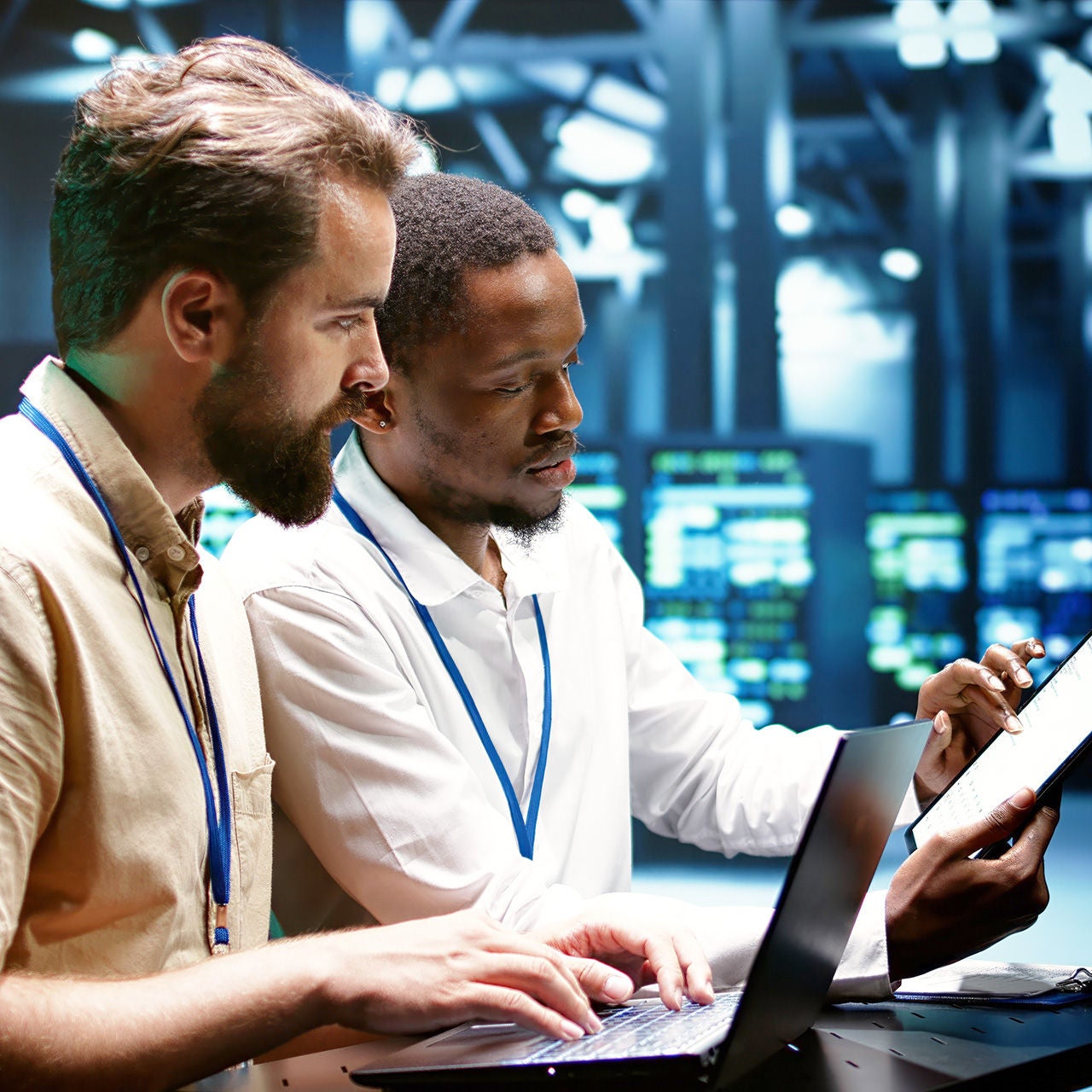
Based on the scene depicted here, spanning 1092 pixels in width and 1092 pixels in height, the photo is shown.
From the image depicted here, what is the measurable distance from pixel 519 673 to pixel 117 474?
0.66m

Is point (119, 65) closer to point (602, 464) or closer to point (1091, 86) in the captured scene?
point (602, 464)

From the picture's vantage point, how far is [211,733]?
110 cm

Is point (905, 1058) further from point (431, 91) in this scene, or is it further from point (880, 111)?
point (431, 91)

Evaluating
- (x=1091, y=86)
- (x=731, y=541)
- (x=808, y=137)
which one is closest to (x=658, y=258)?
(x=808, y=137)

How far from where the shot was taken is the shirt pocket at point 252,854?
1.11 meters

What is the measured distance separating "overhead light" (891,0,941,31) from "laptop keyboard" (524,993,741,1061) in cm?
334

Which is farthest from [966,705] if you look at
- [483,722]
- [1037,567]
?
[1037,567]

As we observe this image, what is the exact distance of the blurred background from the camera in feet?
11.7

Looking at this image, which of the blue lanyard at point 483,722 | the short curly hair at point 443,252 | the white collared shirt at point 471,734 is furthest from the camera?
the short curly hair at point 443,252

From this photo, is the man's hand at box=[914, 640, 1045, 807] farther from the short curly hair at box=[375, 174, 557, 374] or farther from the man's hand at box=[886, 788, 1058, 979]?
the short curly hair at box=[375, 174, 557, 374]

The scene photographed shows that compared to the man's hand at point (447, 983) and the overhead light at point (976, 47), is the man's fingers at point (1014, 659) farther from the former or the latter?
the overhead light at point (976, 47)

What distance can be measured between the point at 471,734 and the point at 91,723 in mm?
604

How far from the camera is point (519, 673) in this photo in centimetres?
154

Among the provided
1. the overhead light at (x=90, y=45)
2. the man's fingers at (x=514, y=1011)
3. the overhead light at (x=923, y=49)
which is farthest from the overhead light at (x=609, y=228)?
the man's fingers at (x=514, y=1011)
